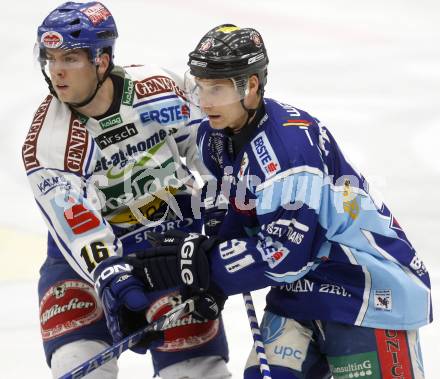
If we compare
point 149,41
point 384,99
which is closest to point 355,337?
point 384,99

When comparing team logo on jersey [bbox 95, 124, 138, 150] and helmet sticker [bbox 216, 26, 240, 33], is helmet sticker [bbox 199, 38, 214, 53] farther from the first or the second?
team logo on jersey [bbox 95, 124, 138, 150]

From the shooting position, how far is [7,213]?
577 cm

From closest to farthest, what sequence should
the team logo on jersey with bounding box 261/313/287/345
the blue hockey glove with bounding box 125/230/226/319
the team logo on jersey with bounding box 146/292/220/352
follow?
1. the blue hockey glove with bounding box 125/230/226/319
2. the team logo on jersey with bounding box 261/313/287/345
3. the team logo on jersey with bounding box 146/292/220/352

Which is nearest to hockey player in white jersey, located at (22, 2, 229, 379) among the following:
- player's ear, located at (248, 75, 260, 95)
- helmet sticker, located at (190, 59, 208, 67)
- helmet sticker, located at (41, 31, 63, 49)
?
helmet sticker, located at (41, 31, 63, 49)

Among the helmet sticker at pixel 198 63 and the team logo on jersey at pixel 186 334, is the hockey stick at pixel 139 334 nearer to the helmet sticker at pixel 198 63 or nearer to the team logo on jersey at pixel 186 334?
the team logo on jersey at pixel 186 334

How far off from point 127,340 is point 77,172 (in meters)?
0.59

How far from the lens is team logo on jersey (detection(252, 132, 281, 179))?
3330mm

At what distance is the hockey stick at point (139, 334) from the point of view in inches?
137

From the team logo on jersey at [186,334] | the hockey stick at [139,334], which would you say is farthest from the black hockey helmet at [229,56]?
the team logo on jersey at [186,334]

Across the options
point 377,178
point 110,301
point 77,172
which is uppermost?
point 77,172

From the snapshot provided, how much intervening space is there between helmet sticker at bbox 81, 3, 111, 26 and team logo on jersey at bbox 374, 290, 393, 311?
1.28 meters

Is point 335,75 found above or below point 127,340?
below

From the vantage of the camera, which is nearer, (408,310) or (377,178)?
(408,310)

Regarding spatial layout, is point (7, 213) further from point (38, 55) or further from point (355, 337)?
point (355, 337)
